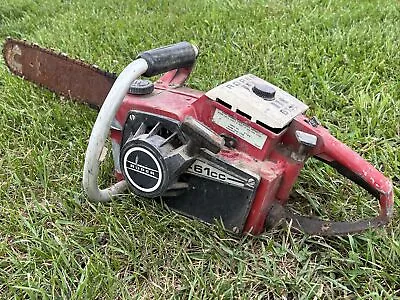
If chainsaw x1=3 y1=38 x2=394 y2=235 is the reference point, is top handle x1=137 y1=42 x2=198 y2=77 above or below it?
above

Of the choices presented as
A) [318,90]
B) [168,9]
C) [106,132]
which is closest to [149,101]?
[106,132]

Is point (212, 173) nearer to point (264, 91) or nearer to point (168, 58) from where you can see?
point (264, 91)

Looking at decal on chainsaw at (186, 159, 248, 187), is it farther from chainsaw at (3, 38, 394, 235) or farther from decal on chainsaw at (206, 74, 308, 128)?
decal on chainsaw at (206, 74, 308, 128)

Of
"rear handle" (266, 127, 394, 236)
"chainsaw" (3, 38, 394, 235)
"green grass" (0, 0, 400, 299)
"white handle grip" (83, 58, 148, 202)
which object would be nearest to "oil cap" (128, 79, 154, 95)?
"chainsaw" (3, 38, 394, 235)

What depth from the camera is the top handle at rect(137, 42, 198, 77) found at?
1681 mm

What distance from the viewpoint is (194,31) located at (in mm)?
3281

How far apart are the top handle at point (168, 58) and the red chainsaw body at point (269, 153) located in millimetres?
103

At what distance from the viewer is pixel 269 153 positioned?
168 centimetres

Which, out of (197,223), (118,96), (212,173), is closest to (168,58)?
(118,96)

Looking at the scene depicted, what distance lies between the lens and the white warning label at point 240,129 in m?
1.64

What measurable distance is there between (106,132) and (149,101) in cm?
22

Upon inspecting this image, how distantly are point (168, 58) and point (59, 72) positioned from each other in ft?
1.79

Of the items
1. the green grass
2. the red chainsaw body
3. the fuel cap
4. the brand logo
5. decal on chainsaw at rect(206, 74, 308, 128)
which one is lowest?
the green grass

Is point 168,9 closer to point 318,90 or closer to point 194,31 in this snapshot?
point 194,31
